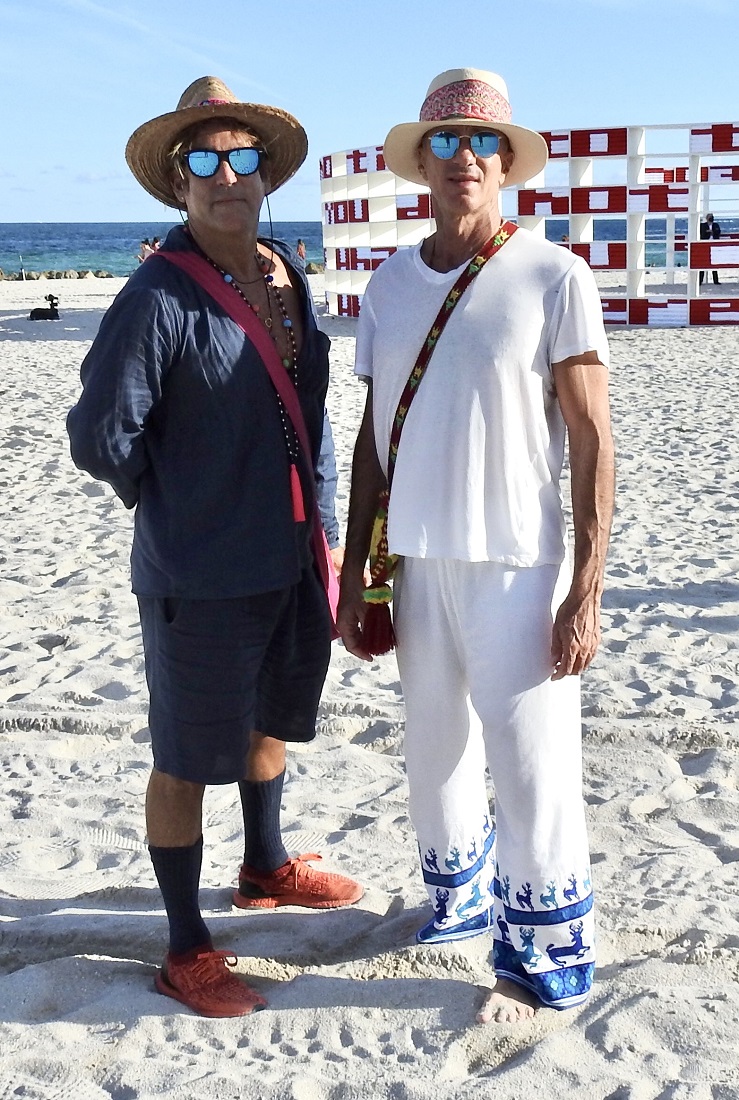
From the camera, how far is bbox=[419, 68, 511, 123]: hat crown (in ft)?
7.43

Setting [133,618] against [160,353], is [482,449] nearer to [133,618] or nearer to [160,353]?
[160,353]

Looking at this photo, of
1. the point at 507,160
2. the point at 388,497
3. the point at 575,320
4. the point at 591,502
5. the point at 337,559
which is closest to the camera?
the point at 575,320

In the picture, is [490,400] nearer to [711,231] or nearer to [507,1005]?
[507,1005]

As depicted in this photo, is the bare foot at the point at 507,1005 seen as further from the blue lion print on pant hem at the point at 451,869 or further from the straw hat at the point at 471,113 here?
the straw hat at the point at 471,113

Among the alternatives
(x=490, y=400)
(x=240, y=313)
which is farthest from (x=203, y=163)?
(x=490, y=400)

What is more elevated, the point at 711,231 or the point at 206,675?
the point at 711,231

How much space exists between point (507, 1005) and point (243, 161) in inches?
73.5

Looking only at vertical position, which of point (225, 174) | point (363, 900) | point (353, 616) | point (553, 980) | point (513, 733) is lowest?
point (363, 900)

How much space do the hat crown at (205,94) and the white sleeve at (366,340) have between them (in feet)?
1.67

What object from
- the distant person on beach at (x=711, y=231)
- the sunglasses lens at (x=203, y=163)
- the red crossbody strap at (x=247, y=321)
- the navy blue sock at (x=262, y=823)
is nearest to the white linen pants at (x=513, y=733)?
the red crossbody strap at (x=247, y=321)

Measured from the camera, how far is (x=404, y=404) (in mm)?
→ 2361

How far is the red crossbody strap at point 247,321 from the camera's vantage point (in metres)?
2.39

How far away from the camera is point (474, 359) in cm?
224

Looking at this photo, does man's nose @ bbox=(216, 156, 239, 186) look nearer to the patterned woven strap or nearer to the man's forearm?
the patterned woven strap
